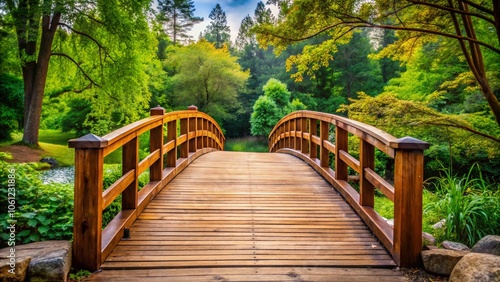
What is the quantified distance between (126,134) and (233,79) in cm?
2148

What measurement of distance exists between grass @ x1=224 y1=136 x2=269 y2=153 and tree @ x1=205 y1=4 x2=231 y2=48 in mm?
20472

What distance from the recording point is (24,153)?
1195cm

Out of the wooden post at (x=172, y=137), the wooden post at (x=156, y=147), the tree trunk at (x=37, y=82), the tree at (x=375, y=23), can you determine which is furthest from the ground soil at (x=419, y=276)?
the tree trunk at (x=37, y=82)

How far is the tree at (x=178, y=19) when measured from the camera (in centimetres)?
3822

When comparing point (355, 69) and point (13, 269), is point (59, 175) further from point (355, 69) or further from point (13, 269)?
point (355, 69)

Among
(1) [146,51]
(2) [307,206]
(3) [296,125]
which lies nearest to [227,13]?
(1) [146,51]

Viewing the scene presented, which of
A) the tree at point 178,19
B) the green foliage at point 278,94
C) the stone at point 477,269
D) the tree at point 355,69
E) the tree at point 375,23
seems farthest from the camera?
the tree at point 178,19

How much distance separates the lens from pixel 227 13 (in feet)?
147

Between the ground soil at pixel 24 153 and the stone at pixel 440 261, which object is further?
the ground soil at pixel 24 153

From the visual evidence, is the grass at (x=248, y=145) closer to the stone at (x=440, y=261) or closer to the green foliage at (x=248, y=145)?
the green foliage at (x=248, y=145)

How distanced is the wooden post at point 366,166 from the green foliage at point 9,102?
14.6 m

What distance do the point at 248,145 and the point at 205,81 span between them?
5.95m

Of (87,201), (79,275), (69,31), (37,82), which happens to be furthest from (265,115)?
(79,275)

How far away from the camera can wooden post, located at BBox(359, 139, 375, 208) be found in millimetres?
3430
